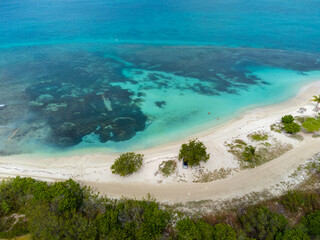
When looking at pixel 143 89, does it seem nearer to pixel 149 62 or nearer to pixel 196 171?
pixel 149 62

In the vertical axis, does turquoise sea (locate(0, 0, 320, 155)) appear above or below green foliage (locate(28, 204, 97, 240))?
below

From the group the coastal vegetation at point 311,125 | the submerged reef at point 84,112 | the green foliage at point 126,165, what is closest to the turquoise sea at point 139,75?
the submerged reef at point 84,112

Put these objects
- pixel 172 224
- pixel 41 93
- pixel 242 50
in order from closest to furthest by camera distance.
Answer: pixel 172 224
pixel 41 93
pixel 242 50

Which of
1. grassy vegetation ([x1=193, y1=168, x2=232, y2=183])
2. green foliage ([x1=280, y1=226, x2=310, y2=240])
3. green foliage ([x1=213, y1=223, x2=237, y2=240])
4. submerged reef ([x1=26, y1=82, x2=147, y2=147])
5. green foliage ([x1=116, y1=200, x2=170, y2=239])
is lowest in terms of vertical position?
submerged reef ([x1=26, y1=82, x2=147, y2=147])

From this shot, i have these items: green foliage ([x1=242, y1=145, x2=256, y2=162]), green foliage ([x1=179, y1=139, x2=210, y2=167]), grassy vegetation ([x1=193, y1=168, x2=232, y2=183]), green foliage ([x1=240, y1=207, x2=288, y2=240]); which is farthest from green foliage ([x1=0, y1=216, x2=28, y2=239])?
green foliage ([x1=242, y1=145, x2=256, y2=162])

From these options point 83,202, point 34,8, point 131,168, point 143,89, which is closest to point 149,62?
point 143,89

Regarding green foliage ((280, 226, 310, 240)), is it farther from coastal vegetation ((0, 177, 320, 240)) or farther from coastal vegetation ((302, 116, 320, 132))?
coastal vegetation ((302, 116, 320, 132))

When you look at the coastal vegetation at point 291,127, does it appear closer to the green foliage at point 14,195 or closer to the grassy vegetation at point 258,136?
the grassy vegetation at point 258,136
